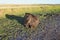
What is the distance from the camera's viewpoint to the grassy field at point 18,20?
977 centimetres

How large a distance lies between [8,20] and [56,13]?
124 inches

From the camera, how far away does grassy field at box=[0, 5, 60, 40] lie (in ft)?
32.0

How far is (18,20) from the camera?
462 inches

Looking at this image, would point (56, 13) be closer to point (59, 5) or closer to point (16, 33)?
point (59, 5)

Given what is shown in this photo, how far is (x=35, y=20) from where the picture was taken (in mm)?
11016

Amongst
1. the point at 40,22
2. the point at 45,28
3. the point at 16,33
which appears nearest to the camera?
the point at 16,33

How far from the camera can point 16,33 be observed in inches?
393

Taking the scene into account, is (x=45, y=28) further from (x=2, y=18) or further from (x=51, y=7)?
(x=51, y=7)

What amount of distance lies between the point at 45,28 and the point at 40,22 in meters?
0.84
